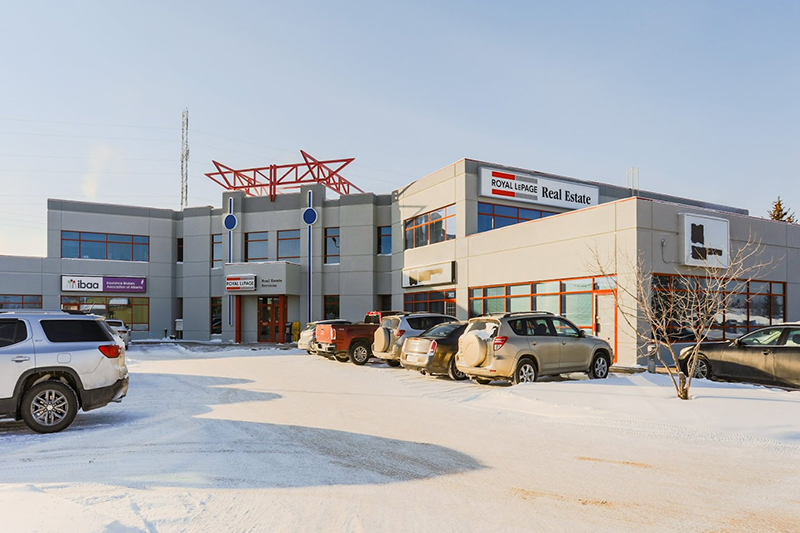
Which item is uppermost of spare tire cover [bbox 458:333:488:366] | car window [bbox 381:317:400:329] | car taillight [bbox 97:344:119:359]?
car taillight [bbox 97:344:119:359]

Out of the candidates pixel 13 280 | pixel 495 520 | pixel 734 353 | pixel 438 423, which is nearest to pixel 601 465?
pixel 495 520

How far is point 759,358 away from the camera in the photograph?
1353 cm

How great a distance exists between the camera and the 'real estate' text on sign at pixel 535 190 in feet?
91.7

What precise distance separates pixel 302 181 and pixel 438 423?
103 feet

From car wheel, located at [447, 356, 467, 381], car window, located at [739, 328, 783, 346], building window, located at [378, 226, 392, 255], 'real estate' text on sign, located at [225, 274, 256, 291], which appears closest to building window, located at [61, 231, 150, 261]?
'real estate' text on sign, located at [225, 274, 256, 291]

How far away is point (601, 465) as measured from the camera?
7.06 meters

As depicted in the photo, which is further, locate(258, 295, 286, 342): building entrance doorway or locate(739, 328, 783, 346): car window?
locate(258, 295, 286, 342): building entrance doorway

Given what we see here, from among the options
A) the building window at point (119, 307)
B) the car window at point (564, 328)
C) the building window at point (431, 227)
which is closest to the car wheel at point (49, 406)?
the car window at point (564, 328)

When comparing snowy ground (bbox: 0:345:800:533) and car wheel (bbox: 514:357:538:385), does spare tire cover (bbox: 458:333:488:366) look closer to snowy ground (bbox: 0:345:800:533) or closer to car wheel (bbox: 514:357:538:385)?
car wheel (bbox: 514:357:538:385)

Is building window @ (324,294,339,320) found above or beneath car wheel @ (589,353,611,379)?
above

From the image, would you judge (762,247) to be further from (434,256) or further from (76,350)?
(76,350)

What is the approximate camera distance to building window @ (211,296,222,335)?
1567 inches

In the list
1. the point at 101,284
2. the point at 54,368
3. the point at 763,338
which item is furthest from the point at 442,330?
the point at 101,284

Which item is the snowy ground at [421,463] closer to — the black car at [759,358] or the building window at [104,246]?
the black car at [759,358]
